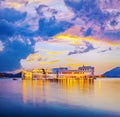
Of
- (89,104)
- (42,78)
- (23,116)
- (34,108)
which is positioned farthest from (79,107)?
(42,78)

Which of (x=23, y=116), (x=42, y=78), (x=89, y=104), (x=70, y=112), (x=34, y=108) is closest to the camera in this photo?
(x=23, y=116)

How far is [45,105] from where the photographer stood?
6484mm

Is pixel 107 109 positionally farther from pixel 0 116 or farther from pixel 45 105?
pixel 0 116

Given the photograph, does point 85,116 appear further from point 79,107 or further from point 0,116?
point 0,116

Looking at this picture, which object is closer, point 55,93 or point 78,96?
point 78,96

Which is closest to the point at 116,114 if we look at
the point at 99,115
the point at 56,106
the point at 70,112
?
the point at 99,115

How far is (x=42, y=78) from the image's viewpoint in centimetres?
2761

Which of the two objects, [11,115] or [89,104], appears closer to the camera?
[11,115]

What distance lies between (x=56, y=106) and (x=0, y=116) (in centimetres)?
132

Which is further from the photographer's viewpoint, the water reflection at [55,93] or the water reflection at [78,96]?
the water reflection at [55,93]

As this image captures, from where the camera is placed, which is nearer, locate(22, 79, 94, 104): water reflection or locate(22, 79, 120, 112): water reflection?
locate(22, 79, 120, 112): water reflection

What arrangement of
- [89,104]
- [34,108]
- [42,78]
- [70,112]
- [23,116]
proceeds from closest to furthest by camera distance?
[23,116] < [70,112] < [34,108] < [89,104] < [42,78]

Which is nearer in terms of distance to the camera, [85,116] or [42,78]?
[85,116]

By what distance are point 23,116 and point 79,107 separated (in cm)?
137
